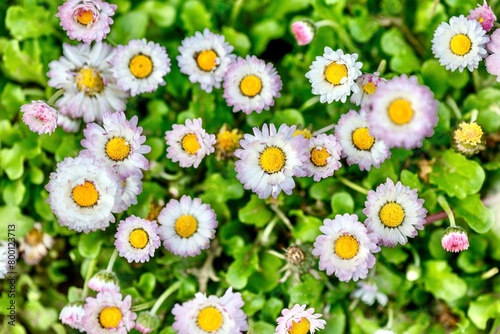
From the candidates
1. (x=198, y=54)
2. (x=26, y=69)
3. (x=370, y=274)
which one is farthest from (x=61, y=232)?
(x=370, y=274)

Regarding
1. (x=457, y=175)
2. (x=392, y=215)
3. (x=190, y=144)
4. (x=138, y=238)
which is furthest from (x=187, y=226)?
(x=457, y=175)

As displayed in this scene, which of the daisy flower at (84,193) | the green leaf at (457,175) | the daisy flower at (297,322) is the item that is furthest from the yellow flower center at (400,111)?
the daisy flower at (84,193)

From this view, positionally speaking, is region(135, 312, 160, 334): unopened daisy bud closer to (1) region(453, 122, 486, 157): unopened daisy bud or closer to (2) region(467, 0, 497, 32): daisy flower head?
(1) region(453, 122, 486, 157): unopened daisy bud

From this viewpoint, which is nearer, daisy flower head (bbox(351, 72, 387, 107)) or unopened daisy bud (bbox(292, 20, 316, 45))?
daisy flower head (bbox(351, 72, 387, 107))

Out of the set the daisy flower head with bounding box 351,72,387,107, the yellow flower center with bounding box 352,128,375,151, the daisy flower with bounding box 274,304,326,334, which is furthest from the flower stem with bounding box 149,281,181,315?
the daisy flower head with bounding box 351,72,387,107

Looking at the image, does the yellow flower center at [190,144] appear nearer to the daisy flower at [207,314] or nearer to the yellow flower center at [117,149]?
the yellow flower center at [117,149]

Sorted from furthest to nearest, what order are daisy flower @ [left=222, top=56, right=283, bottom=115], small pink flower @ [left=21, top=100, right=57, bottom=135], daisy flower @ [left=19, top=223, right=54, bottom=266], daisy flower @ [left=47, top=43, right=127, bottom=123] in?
daisy flower @ [left=19, top=223, right=54, bottom=266]
daisy flower @ [left=47, top=43, right=127, bottom=123]
daisy flower @ [left=222, top=56, right=283, bottom=115]
small pink flower @ [left=21, top=100, right=57, bottom=135]
